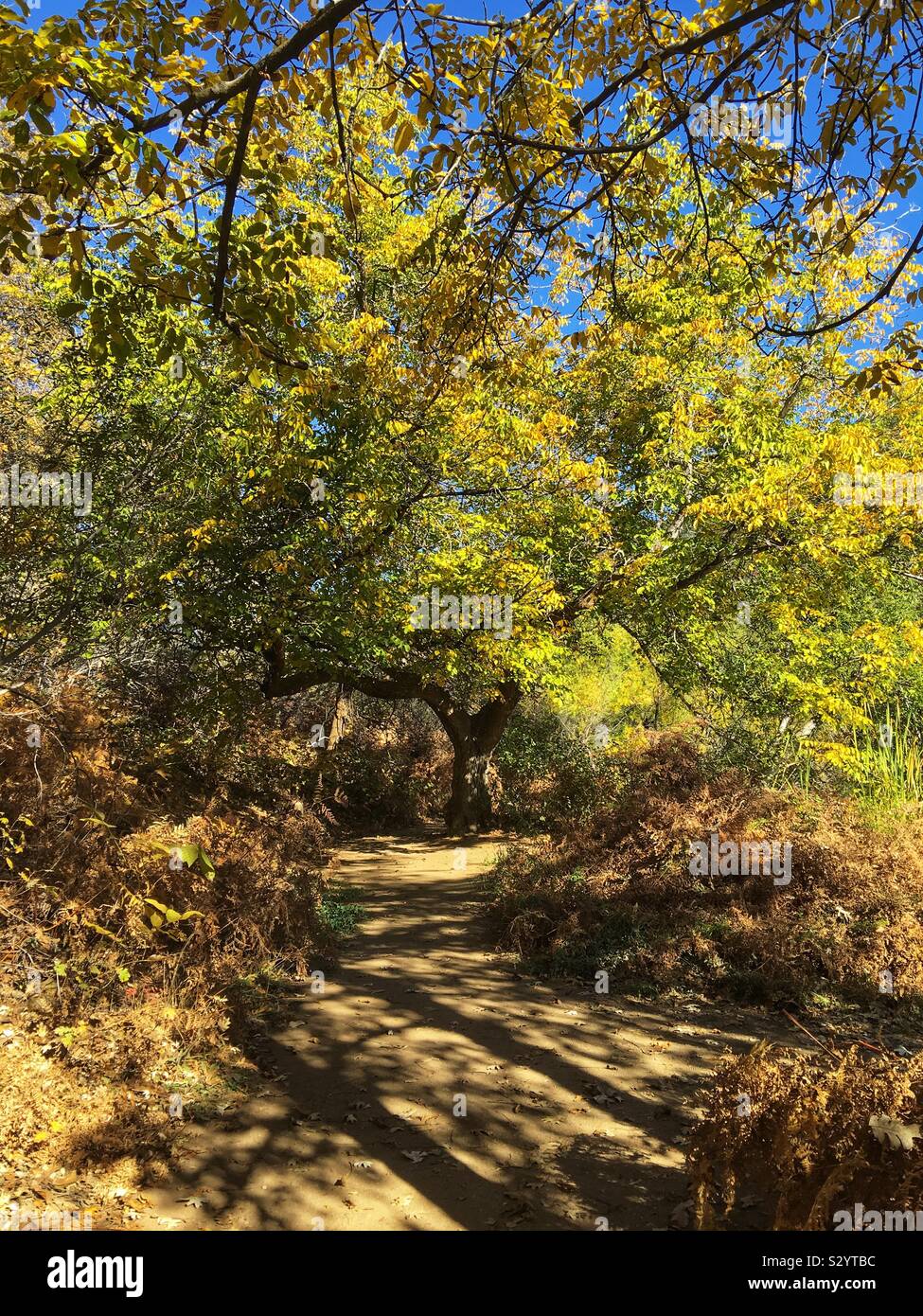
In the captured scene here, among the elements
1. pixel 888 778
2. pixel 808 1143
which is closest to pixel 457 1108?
pixel 808 1143

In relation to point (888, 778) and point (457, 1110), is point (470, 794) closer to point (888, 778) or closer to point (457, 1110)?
point (888, 778)

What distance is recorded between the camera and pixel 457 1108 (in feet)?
15.2

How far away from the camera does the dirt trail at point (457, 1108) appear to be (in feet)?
12.3

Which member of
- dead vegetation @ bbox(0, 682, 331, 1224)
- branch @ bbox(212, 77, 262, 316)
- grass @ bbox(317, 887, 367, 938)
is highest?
branch @ bbox(212, 77, 262, 316)

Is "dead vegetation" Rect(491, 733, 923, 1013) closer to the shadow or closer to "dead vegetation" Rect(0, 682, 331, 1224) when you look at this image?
the shadow

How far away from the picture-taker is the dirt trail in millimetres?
3762

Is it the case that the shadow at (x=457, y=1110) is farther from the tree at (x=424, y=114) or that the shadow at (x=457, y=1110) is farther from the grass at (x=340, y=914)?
the tree at (x=424, y=114)

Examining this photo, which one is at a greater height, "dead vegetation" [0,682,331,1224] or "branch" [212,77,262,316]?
"branch" [212,77,262,316]

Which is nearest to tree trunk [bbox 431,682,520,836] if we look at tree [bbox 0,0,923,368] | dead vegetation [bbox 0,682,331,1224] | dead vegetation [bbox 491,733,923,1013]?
dead vegetation [bbox 491,733,923,1013]

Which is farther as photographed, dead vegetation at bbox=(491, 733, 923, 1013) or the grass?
the grass

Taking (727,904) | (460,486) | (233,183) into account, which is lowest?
(727,904)

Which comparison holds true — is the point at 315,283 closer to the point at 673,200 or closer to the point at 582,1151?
the point at 673,200

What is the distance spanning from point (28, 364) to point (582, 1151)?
384 inches

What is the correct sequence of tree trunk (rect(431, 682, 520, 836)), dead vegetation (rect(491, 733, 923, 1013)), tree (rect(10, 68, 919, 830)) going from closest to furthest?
1. dead vegetation (rect(491, 733, 923, 1013))
2. tree (rect(10, 68, 919, 830))
3. tree trunk (rect(431, 682, 520, 836))
